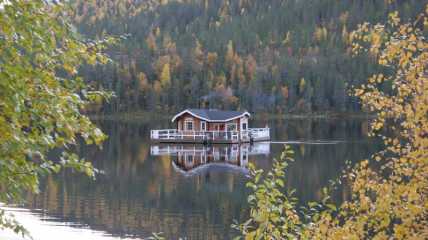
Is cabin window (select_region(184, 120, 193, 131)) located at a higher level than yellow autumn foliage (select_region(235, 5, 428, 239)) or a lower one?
higher

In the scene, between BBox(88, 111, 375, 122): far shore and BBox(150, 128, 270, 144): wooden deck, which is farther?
BBox(88, 111, 375, 122): far shore

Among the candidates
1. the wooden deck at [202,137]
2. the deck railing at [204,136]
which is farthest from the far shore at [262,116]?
the wooden deck at [202,137]

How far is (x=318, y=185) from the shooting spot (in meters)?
37.3

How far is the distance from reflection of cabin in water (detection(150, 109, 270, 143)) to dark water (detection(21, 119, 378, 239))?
5856 millimetres

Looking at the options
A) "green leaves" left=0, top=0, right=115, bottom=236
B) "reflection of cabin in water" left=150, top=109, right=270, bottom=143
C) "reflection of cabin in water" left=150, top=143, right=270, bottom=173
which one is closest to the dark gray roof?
"reflection of cabin in water" left=150, top=109, right=270, bottom=143

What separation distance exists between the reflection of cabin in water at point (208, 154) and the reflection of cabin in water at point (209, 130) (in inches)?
99.7

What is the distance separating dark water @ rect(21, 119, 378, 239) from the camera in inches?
1095

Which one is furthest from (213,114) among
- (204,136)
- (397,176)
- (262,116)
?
(262,116)

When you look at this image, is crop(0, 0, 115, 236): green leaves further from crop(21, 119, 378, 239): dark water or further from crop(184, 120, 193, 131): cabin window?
crop(184, 120, 193, 131): cabin window

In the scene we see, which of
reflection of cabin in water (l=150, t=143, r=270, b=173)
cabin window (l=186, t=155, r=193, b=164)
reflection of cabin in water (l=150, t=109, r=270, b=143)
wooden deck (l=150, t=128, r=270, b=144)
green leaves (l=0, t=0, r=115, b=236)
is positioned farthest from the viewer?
reflection of cabin in water (l=150, t=109, r=270, b=143)

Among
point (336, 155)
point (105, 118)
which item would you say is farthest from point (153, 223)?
point (105, 118)

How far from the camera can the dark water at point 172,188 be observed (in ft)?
91.2

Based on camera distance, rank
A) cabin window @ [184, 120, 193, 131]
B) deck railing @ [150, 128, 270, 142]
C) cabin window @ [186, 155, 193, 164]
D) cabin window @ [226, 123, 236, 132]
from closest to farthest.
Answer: cabin window @ [186, 155, 193, 164]
deck railing @ [150, 128, 270, 142]
cabin window @ [184, 120, 193, 131]
cabin window @ [226, 123, 236, 132]

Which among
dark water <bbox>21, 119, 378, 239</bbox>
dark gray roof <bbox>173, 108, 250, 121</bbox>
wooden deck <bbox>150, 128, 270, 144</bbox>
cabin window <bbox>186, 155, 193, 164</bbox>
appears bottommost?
dark water <bbox>21, 119, 378, 239</bbox>
